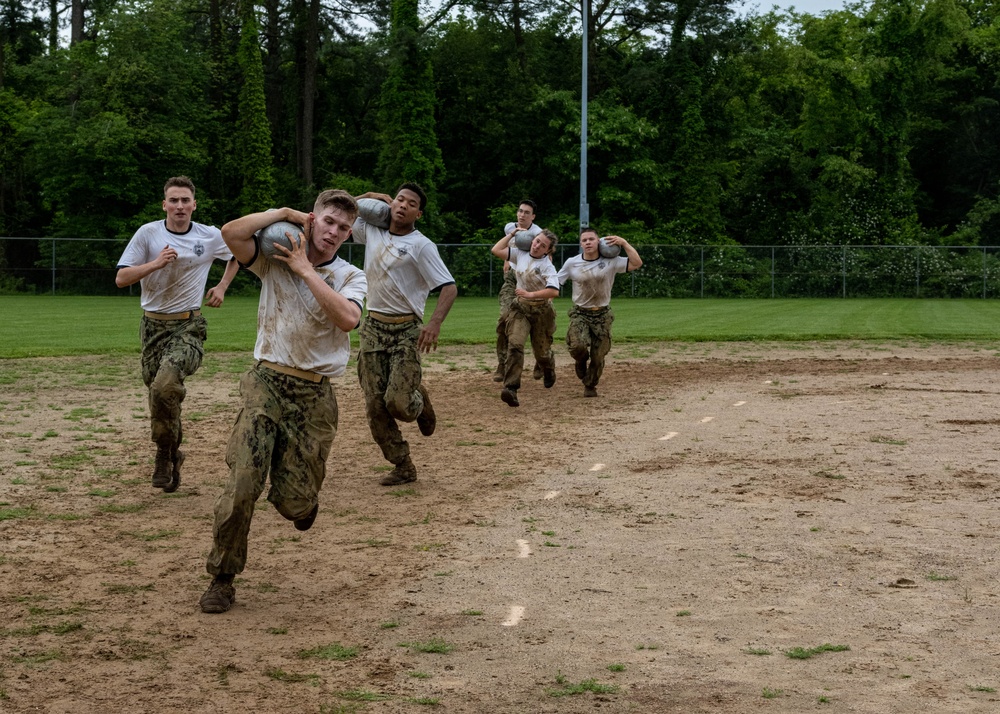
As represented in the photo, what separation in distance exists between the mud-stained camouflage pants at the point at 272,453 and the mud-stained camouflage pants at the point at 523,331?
280 inches

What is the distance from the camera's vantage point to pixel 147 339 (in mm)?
8828

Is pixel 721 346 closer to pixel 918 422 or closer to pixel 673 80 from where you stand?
pixel 918 422

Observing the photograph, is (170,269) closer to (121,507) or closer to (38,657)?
(121,507)

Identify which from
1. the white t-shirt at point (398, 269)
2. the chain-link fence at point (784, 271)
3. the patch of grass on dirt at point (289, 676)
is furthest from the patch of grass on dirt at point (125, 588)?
the chain-link fence at point (784, 271)

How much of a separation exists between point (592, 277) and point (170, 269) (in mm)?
6523

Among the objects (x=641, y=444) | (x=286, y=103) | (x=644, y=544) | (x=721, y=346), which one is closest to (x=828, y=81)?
(x=286, y=103)

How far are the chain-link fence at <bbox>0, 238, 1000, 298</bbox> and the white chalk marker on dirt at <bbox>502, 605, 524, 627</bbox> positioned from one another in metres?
36.4

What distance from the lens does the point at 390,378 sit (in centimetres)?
906

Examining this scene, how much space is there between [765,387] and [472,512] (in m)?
8.47

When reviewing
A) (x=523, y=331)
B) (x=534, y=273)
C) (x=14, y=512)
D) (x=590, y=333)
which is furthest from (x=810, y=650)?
(x=590, y=333)

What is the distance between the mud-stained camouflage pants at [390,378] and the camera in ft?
29.6

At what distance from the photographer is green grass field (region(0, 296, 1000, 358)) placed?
22047 millimetres

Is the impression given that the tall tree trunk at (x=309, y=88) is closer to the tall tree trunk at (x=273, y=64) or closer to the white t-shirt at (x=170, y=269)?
the tall tree trunk at (x=273, y=64)

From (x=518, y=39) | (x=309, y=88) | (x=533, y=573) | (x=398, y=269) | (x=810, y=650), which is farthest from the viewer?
(x=518, y=39)
